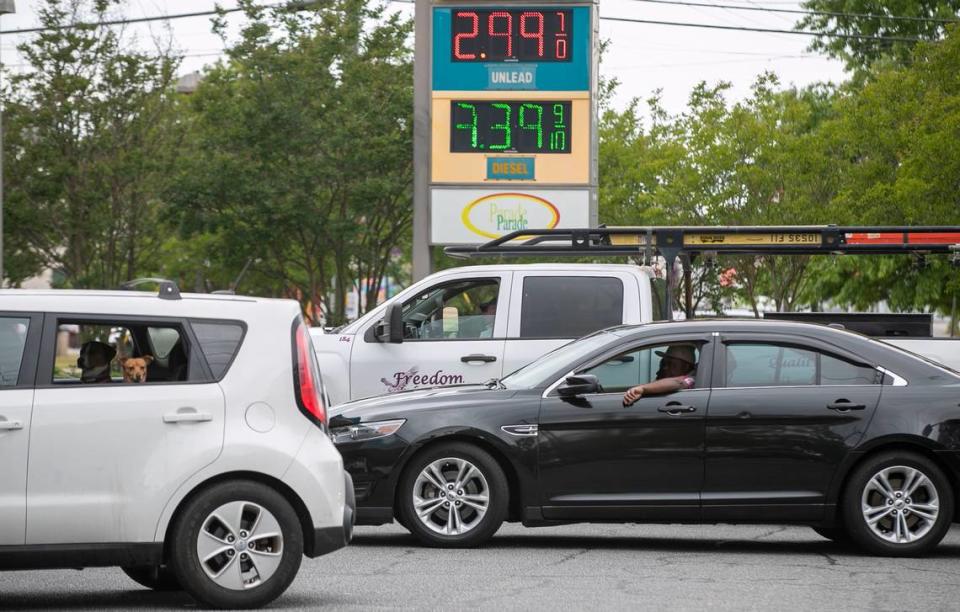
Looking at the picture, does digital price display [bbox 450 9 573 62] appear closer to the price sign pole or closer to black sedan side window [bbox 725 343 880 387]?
the price sign pole

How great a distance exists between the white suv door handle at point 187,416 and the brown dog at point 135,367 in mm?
279

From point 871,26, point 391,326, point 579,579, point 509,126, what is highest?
point 871,26

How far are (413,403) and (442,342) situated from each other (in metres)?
2.84

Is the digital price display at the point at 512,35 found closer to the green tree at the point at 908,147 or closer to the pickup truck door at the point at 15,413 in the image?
the green tree at the point at 908,147

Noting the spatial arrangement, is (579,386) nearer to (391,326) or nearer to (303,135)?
(391,326)

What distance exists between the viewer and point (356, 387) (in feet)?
43.5

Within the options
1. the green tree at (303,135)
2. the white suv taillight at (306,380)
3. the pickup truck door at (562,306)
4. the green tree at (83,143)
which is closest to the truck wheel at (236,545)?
the white suv taillight at (306,380)

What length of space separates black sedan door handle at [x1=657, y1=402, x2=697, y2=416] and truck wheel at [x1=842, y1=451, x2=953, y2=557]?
3.79 ft

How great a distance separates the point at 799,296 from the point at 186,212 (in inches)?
702

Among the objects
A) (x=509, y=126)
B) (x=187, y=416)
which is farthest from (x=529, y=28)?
(x=187, y=416)

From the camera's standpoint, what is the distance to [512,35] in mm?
21766

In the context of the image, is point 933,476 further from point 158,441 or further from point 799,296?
point 799,296

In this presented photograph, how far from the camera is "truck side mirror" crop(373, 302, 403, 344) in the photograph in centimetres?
1305

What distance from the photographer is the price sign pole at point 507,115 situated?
21625mm
